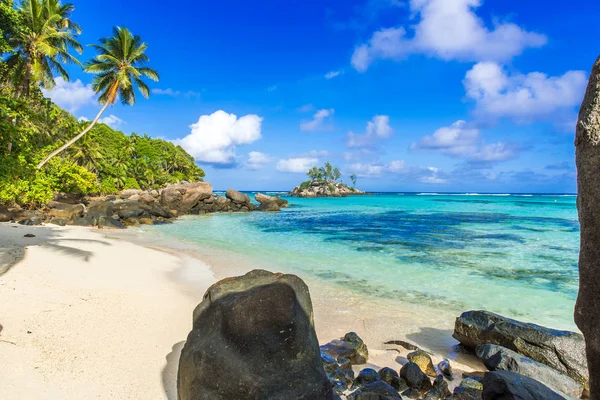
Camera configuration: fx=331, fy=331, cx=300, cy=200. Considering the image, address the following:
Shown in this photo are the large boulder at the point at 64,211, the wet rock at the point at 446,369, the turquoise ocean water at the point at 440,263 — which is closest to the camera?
the wet rock at the point at 446,369

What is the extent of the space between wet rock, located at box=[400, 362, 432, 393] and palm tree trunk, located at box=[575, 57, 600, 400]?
291cm

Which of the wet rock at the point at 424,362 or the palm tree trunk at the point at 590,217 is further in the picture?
the wet rock at the point at 424,362

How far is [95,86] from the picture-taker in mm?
27453

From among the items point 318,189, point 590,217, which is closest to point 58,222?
point 590,217

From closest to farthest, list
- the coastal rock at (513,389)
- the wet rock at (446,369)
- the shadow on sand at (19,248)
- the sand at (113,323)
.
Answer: the coastal rock at (513,389) < the sand at (113,323) < the wet rock at (446,369) < the shadow on sand at (19,248)

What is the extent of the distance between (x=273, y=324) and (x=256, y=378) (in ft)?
1.75

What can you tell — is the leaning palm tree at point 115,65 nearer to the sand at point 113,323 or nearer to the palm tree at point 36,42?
the palm tree at point 36,42

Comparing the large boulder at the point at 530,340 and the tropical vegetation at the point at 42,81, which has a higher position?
the tropical vegetation at the point at 42,81

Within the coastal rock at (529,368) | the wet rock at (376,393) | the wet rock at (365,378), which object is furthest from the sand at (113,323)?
the wet rock at (376,393)

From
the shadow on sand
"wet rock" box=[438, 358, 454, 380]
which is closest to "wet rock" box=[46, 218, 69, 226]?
the shadow on sand

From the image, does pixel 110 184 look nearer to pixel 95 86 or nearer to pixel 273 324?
pixel 95 86

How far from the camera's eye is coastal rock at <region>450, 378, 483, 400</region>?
15.2 ft

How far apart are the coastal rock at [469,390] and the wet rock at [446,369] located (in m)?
0.53

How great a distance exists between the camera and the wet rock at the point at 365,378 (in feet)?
16.2
